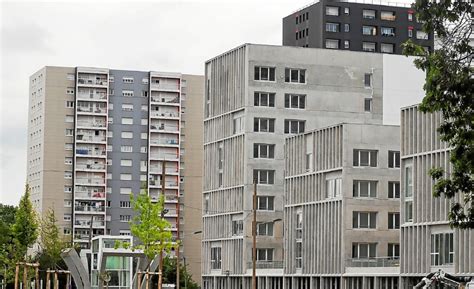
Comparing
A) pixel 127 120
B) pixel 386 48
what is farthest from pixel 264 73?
pixel 127 120

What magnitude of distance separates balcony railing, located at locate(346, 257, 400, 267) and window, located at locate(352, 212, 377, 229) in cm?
277

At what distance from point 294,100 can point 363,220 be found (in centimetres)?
2351

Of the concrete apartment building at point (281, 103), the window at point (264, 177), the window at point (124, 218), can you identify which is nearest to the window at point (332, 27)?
the window at point (124, 218)

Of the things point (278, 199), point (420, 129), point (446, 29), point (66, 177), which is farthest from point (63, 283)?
point (446, 29)

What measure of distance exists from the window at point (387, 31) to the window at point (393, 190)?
3347 inches

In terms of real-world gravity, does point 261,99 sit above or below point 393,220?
above

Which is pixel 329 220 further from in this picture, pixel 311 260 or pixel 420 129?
pixel 420 129

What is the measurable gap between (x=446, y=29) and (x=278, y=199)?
7711 centimetres

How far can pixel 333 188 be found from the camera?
93188 millimetres

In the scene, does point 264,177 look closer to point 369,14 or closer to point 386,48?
point 386,48

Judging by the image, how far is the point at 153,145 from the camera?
18750 cm

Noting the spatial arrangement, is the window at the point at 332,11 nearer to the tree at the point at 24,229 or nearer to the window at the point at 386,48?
the window at the point at 386,48

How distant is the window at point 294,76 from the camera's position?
112312 mm

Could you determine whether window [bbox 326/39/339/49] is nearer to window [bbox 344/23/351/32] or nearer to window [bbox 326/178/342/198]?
window [bbox 344/23/351/32]
